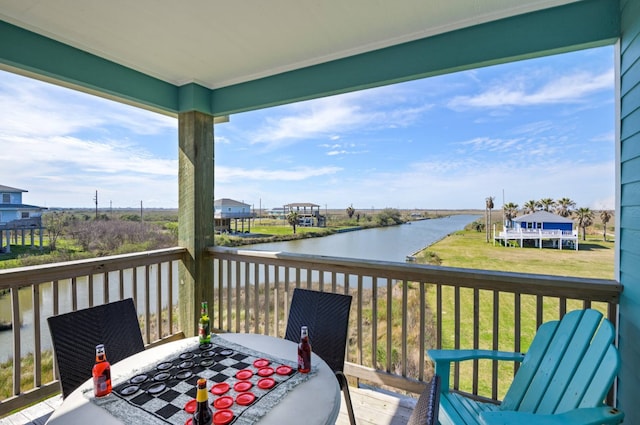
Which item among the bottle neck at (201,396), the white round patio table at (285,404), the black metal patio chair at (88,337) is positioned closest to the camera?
the bottle neck at (201,396)

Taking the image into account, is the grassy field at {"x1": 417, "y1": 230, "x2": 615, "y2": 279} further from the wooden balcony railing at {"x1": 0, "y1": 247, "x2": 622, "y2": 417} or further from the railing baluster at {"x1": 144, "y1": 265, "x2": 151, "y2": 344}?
the railing baluster at {"x1": 144, "y1": 265, "x2": 151, "y2": 344}

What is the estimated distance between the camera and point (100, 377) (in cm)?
115

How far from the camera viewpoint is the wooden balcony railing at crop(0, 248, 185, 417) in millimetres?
2092

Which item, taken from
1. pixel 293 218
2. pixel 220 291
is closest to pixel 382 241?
pixel 293 218

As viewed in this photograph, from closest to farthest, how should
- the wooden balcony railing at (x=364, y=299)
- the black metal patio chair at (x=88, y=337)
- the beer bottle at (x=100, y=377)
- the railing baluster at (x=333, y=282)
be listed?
the beer bottle at (x=100, y=377), the black metal patio chair at (x=88, y=337), the wooden balcony railing at (x=364, y=299), the railing baluster at (x=333, y=282)

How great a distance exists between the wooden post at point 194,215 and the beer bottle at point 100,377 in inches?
82.5

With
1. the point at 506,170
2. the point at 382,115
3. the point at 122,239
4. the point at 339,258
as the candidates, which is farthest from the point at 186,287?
the point at 506,170

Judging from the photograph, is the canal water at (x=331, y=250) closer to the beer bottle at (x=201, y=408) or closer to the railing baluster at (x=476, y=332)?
the railing baluster at (x=476, y=332)

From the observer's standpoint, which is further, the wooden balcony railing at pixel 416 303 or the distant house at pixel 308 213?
the distant house at pixel 308 213

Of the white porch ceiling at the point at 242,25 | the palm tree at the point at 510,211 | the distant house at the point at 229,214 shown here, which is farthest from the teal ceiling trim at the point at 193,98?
the palm tree at the point at 510,211

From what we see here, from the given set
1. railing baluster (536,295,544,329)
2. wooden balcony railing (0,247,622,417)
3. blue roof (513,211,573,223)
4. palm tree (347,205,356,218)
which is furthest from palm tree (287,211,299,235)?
railing baluster (536,295,544,329)

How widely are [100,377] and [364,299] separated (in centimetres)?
188

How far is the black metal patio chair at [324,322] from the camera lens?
1818 millimetres

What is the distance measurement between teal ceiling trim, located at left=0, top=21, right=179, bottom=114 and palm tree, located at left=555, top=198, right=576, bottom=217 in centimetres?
356
